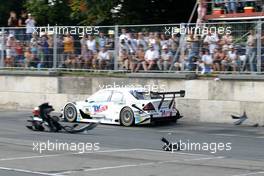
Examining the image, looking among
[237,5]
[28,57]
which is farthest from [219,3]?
[28,57]

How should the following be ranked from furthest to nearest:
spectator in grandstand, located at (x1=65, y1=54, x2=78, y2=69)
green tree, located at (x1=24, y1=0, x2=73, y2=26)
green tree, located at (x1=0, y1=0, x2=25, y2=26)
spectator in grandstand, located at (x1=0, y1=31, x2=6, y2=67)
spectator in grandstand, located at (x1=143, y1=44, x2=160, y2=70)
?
green tree, located at (x1=0, y1=0, x2=25, y2=26), green tree, located at (x1=24, y1=0, x2=73, y2=26), spectator in grandstand, located at (x1=0, y1=31, x2=6, y2=67), spectator in grandstand, located at (x1=65, y1=54, x2=78, y2=69), spectator in grandstand, located at (x1=143, y1=44, x2=160, y2=70)

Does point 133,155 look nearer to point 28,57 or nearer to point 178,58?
point 178,58

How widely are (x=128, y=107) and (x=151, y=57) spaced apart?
3339 millimetres

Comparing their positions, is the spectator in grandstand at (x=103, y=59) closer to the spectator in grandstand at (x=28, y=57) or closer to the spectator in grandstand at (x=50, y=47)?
the spectator in grandstand at (x=50, y=47)

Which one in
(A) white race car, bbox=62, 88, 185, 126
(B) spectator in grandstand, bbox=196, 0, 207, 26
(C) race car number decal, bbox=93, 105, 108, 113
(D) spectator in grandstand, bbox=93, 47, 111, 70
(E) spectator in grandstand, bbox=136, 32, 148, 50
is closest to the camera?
(A) white race car, bbox=62, 88, 185, 126

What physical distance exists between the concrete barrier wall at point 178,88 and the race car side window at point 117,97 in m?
2.48

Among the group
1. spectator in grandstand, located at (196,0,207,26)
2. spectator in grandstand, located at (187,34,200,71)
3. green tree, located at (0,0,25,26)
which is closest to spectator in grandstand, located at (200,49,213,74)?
spectator in grandstand, located at (187,34,200,71)

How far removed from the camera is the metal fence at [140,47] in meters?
22.8

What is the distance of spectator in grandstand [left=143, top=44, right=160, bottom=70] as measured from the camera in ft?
81.3

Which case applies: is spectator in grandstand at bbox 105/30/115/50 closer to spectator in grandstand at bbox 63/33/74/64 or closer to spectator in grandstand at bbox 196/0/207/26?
spectator in grandstand at bbox 63/33/74/64

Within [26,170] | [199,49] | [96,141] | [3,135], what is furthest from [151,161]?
[199,49]

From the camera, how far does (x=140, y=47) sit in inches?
994

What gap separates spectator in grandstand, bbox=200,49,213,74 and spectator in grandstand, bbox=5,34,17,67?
984cm

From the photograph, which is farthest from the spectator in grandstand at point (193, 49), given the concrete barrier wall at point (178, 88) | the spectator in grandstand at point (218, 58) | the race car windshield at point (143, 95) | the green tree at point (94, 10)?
the green tree at point (94, 10)
